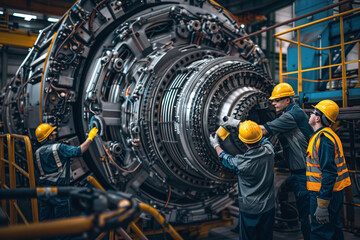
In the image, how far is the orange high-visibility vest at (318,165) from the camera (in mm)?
2996

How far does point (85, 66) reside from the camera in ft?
12.8

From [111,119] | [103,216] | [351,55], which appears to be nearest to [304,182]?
[111,119]

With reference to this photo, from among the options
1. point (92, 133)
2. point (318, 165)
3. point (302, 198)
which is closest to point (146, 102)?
point (92, 133)

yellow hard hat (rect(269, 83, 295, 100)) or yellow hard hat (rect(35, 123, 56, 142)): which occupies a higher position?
yellow hard hat (rect(269, 83, 295, 100))

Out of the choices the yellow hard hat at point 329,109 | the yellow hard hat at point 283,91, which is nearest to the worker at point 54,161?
the yellow hard hat at point 283,91

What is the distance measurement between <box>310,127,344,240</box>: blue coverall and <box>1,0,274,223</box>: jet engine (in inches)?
33.1

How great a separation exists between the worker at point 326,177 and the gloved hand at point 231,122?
79 centimetres

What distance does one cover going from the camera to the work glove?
9.39ft

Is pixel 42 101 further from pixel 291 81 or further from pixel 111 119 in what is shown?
pixel 291 81

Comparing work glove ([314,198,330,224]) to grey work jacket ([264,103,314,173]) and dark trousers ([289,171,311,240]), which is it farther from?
grey work jacket ([264,103,314,173])

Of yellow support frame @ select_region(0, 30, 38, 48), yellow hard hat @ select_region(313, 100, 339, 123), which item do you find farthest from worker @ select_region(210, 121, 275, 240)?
yellow support frame @ select_region(0, 30, 38, 48)

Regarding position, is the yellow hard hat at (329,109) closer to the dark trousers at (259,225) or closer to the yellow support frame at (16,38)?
the dark trousers at (259,225)

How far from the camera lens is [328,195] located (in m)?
2.84

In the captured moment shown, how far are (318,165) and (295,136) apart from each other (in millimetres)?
562
